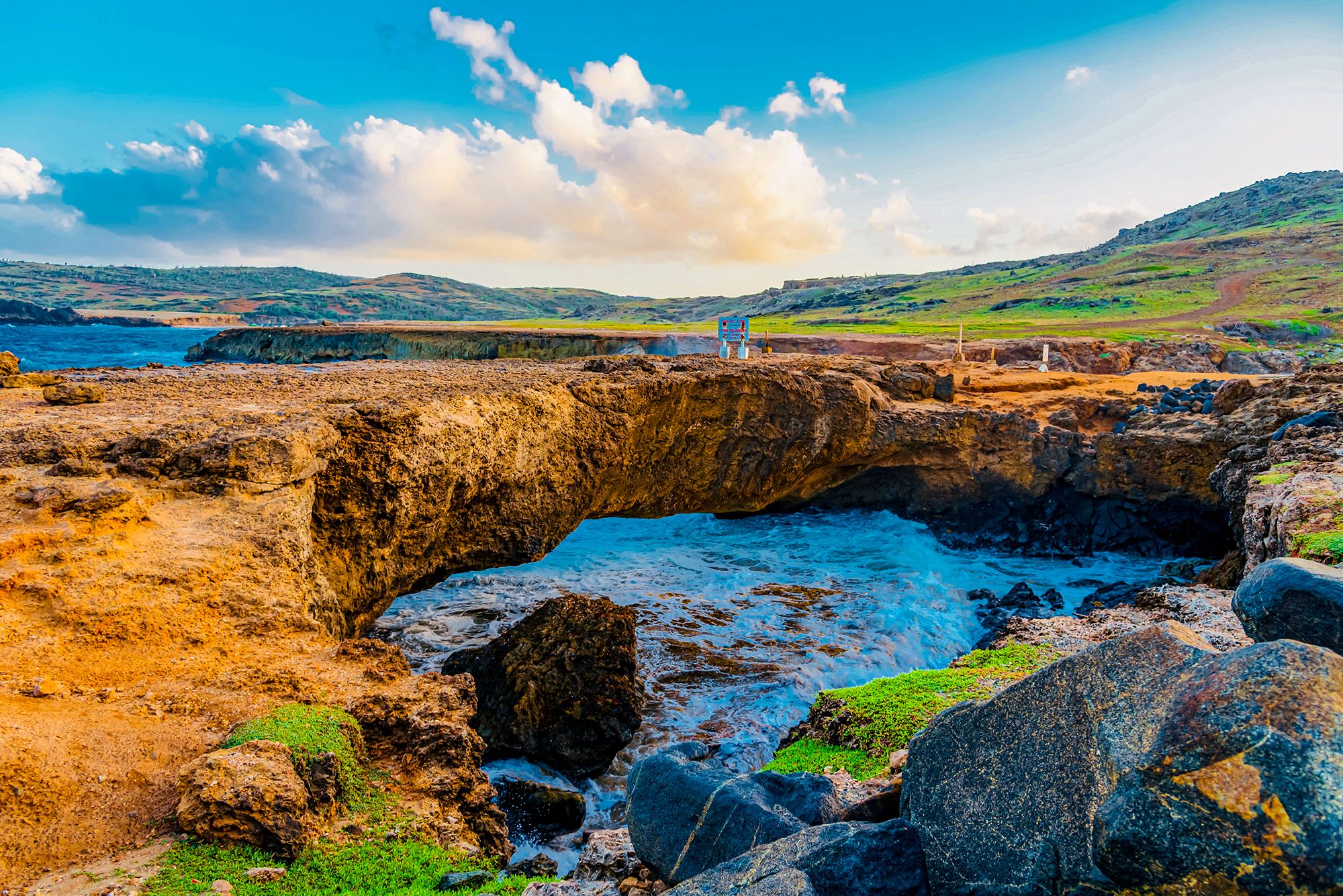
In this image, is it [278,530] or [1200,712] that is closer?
[1200,712]

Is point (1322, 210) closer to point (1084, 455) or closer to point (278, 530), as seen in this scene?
point (1084, 455)

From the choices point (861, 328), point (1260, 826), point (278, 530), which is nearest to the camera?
point (1260, 826)

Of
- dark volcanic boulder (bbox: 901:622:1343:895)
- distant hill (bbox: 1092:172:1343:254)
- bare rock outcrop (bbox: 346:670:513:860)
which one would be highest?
distant hill (bbox: 1092:172:1343:254)

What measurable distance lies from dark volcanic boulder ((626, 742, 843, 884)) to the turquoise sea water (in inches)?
1355

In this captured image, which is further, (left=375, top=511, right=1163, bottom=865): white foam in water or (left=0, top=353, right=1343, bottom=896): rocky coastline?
(left=375, top=511, right=1163, bottom=865): white foam in water

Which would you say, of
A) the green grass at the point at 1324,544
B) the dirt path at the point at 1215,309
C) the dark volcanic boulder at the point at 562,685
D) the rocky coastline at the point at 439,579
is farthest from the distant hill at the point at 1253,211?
the dark volcanic boulder at the point at 562,685

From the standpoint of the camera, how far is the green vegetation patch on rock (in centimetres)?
785

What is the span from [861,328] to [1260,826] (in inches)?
2120

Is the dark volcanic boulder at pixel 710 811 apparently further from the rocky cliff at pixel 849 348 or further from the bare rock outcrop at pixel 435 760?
the rocky cliff at pixel 849 348

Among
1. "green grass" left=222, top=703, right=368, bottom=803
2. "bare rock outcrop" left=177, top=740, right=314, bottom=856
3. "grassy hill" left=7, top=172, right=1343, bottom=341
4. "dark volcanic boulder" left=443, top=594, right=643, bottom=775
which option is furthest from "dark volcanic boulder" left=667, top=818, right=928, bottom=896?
"grassy hill" left=7, top=172, right=1343, bottom=341

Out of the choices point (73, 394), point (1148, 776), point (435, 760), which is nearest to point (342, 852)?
point (435, 760)

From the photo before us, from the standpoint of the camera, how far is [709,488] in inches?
784

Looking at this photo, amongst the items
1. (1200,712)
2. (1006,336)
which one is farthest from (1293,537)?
(1006,336)

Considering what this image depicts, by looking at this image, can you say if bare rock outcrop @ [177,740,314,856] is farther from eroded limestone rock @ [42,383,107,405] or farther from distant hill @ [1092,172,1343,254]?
distant hill @ [1092,172,1343,254]
